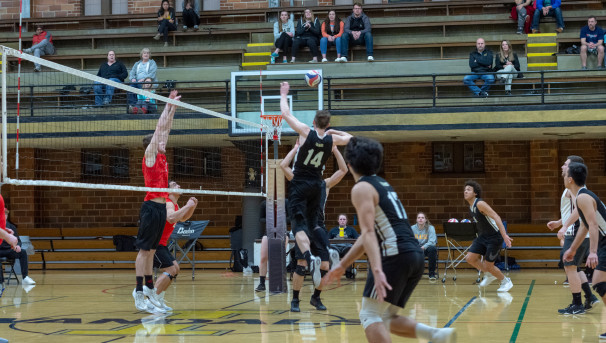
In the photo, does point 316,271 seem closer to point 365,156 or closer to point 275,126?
point 365,156

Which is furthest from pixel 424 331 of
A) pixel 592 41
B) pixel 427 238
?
pixel 592 41

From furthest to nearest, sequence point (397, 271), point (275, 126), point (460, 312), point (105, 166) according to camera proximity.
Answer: point (105, 166)
point (275, 126)
point (460, 312)
point (397, 271)

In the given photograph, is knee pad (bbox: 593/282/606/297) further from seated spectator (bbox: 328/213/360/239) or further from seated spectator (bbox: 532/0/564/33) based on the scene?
seated spectator (bbox: 532/0/564/33)

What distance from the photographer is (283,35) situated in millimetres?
19438

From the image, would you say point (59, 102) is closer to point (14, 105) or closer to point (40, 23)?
point (14, 105)

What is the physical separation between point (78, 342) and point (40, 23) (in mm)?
18408

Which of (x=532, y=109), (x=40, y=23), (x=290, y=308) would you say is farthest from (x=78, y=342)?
(x=40, y=23)

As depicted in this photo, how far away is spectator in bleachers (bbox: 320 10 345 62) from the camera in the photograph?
744 inches

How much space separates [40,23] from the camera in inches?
911

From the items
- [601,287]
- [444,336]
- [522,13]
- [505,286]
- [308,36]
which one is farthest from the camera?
[522,13]

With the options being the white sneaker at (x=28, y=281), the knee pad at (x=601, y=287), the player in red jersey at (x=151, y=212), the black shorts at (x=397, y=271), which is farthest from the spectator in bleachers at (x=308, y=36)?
the black shorts at (x=397, y=271)

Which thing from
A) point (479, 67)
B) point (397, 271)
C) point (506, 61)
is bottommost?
point (397, 271)

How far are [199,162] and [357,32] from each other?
5673 mm

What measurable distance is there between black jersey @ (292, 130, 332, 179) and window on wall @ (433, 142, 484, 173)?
12675mm
